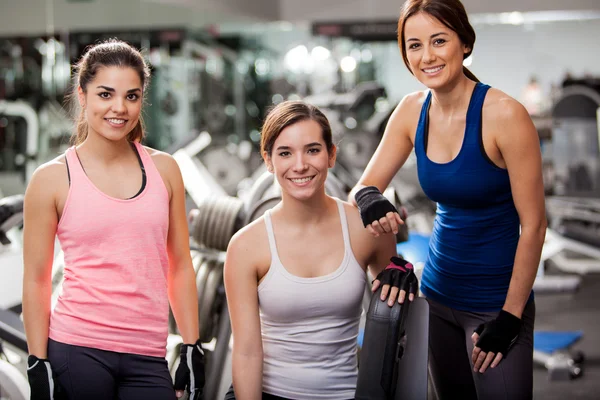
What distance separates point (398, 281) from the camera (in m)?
1.65

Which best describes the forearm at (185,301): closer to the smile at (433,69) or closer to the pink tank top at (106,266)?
the pink tank top at (106,266)

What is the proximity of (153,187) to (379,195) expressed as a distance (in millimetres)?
573

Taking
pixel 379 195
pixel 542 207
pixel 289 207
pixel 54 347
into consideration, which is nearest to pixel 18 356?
pixel 54 347

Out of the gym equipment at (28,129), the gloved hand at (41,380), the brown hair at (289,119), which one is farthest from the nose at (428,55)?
the gym equipment at (28,129)

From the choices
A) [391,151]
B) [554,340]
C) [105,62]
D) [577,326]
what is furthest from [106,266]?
[577,326]

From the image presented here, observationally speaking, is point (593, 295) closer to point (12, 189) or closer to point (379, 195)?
point (379, 195)

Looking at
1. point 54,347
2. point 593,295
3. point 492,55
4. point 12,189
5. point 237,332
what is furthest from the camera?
point 492,55

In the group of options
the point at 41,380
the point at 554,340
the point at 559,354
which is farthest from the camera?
the point at 554,340

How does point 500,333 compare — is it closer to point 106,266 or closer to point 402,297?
point 402,297

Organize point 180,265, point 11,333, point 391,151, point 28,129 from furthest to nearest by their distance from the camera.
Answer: point 28,129, point 11,333, point 391,151, point 180,265

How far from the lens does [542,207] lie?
167cm

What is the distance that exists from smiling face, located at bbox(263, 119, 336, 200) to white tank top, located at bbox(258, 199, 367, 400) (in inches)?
5.8

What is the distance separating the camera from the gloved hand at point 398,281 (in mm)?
1625

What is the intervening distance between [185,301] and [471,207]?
2.57 feet
